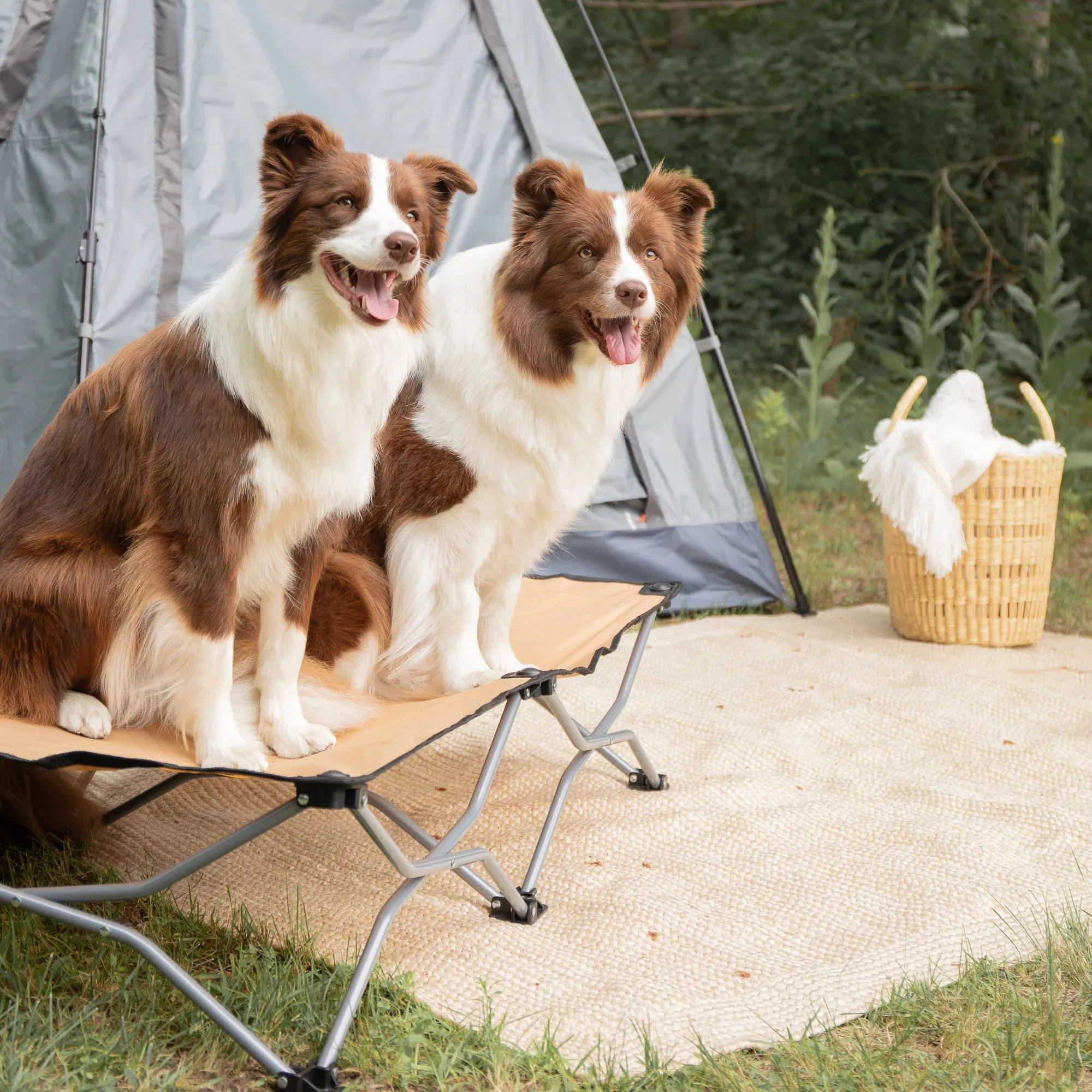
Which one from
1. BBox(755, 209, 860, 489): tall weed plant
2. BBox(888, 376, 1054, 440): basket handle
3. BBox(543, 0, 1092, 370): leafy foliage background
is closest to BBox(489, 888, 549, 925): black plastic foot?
BBox(888, 376, 1054, 440): basket handle

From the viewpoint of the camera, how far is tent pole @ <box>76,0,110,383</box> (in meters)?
A: 3.25

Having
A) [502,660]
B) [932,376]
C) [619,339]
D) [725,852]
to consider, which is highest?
[619,339]

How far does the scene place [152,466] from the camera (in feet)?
6.64

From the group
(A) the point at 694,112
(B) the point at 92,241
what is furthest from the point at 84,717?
(A) the point at 694,112

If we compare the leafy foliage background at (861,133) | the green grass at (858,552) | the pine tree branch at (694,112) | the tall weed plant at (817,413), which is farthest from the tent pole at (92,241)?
the pine tree branch at (694,112)

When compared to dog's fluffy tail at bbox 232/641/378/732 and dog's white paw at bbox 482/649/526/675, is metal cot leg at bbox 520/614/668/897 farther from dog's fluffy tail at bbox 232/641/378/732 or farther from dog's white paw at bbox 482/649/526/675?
dog's fluffy tail at bbox 232/641/378/732

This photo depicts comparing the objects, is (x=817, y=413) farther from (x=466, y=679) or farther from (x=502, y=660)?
(x=466, y=679)

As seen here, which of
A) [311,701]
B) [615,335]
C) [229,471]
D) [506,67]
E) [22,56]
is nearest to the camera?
[229,471]

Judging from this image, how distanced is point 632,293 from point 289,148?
30.4 inches

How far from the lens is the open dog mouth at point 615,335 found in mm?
2578

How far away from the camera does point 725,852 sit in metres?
2.61

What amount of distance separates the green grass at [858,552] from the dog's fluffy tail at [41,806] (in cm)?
301

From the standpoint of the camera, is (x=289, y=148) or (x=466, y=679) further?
(x=466, y=679)

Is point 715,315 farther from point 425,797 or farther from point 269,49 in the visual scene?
point 425,797
